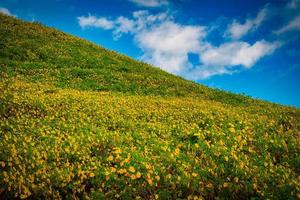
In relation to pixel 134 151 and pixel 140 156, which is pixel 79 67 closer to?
pixel 134 151

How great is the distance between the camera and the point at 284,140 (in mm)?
10836

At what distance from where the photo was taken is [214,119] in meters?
14.1

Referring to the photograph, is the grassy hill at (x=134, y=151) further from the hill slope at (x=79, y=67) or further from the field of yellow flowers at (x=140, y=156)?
the hill slope at (x=79, y=67)

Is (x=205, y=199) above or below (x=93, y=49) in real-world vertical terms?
below

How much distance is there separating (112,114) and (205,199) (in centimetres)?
784

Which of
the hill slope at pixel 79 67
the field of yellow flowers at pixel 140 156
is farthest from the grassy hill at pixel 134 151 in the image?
the hill slope at pixel 79 67

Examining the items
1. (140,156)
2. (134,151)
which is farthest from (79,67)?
(140,156)

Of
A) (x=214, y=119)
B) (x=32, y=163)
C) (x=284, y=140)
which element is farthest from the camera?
(x=214, y=119)

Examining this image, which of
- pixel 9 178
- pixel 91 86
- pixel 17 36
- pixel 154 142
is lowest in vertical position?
pixel 9 178

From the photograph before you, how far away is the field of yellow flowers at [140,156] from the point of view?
7.65 meters

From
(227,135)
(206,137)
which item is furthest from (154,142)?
(227,135)

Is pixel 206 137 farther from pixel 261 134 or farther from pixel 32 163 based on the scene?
pixel 32 163

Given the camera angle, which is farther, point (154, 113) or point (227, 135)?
point (154, 113)

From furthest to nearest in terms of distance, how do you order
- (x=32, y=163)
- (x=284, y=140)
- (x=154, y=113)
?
(x=154, y=113)
(x=284, y=140)
(x=32, y=163)
